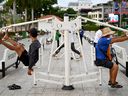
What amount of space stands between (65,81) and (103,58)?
1138mm

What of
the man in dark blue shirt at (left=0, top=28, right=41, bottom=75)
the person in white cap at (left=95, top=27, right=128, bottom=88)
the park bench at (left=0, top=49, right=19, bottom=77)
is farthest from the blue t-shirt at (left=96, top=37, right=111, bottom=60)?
the park bench at (left=0, top=49, right=19, bottom=77)

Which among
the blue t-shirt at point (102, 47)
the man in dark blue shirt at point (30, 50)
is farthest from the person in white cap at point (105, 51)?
the man in dark blue shirt at point (30, 50)

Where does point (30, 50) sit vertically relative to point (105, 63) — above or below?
above

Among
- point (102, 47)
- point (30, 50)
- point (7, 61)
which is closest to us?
point (30, 50)

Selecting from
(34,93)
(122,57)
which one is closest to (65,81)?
(34,93)

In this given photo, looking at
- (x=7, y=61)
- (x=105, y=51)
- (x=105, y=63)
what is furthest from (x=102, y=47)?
(x=7, y=61)

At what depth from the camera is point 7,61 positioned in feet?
48.8

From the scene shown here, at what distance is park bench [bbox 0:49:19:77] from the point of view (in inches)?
557

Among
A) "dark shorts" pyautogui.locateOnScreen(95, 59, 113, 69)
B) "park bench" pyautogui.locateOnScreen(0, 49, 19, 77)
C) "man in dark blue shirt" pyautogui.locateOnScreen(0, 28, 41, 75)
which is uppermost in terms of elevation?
"man in dark blue shirt" pyautogui.locateOnScreen(0, 28, 41, 75)

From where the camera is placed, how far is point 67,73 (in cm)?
1119

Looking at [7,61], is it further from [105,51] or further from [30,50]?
[105,51]

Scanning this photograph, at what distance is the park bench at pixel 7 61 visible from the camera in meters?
14.1

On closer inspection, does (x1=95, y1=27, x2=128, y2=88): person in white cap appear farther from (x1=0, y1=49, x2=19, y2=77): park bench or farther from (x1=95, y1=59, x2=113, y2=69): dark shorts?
(x1=0, y1=49, x2=19, y2=77): park bench

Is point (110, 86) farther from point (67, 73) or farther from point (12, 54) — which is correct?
point (12, 54)
